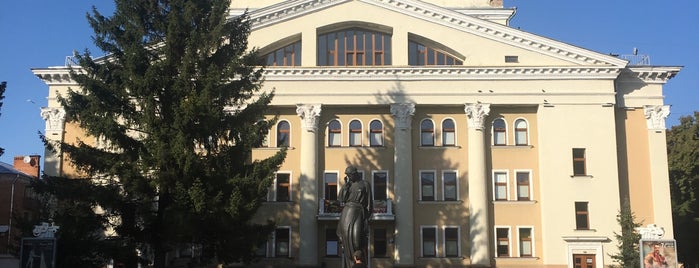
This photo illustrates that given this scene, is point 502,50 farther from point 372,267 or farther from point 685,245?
point 685,245

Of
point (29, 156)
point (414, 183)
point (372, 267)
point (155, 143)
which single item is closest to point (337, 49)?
point (414, 183)

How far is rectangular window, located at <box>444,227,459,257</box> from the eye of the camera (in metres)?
36.3

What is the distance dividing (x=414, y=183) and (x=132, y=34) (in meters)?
16.6

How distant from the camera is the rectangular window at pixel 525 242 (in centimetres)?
3622

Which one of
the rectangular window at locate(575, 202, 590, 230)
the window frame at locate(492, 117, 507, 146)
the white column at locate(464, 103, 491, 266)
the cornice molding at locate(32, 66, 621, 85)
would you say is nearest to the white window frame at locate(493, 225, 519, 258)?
the white column at locate(464, 103, 491, 266)

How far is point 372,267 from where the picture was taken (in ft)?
119

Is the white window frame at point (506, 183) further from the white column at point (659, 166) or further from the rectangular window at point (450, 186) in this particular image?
the white column at point (659, 166)

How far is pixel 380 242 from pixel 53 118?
684 inches

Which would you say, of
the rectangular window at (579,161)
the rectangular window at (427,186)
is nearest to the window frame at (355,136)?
the rectangular window at (427,186)

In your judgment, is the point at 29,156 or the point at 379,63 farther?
the point at 29,156

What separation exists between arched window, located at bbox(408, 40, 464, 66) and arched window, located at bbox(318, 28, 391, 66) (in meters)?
1.20

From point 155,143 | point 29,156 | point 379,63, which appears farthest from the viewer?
point 29,156

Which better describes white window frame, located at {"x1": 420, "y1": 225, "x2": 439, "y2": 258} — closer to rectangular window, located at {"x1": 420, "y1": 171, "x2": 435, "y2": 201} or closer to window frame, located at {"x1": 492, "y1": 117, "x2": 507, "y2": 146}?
rectangular window, located at {"x1": 420, "y1": 171, "x2": 435, "y2": 201}

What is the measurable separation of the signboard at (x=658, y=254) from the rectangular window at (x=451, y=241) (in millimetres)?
13136
